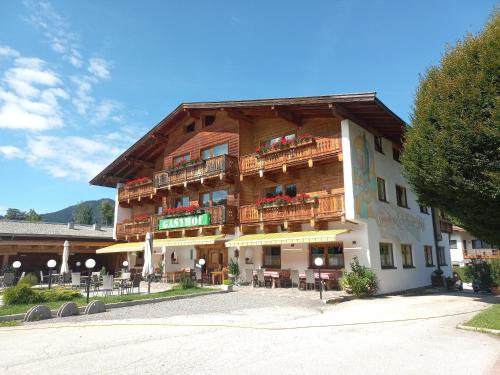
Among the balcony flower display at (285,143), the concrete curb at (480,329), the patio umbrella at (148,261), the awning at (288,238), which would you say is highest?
the balcony flower display at (285,143)

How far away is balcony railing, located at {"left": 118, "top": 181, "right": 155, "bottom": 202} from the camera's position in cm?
2754

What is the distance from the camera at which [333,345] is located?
775cm

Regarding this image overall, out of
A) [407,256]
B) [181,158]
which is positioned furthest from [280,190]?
[181,158]

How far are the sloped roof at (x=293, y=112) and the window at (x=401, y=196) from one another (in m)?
2.74

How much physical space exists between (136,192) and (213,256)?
845cm

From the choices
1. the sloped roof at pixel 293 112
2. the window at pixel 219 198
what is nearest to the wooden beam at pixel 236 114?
the sloped roof at pixel 293 112

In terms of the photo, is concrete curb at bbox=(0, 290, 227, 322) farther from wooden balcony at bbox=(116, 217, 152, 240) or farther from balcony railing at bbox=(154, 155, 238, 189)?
wooden balcony at bbox=(116, 217, 152, 240)

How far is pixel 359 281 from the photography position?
15969 mm

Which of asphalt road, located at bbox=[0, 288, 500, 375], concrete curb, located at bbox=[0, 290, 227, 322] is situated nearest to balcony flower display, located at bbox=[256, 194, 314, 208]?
concrete curb, located at bbox=[0, 290, 227, 322]

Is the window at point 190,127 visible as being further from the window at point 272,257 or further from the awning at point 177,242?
the window at point 272,257

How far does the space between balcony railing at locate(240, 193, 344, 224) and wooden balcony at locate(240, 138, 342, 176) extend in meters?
2.03

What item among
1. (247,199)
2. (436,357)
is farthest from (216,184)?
(436,357)

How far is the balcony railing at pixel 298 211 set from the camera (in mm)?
17406

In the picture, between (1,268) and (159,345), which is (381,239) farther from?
(1,268)
